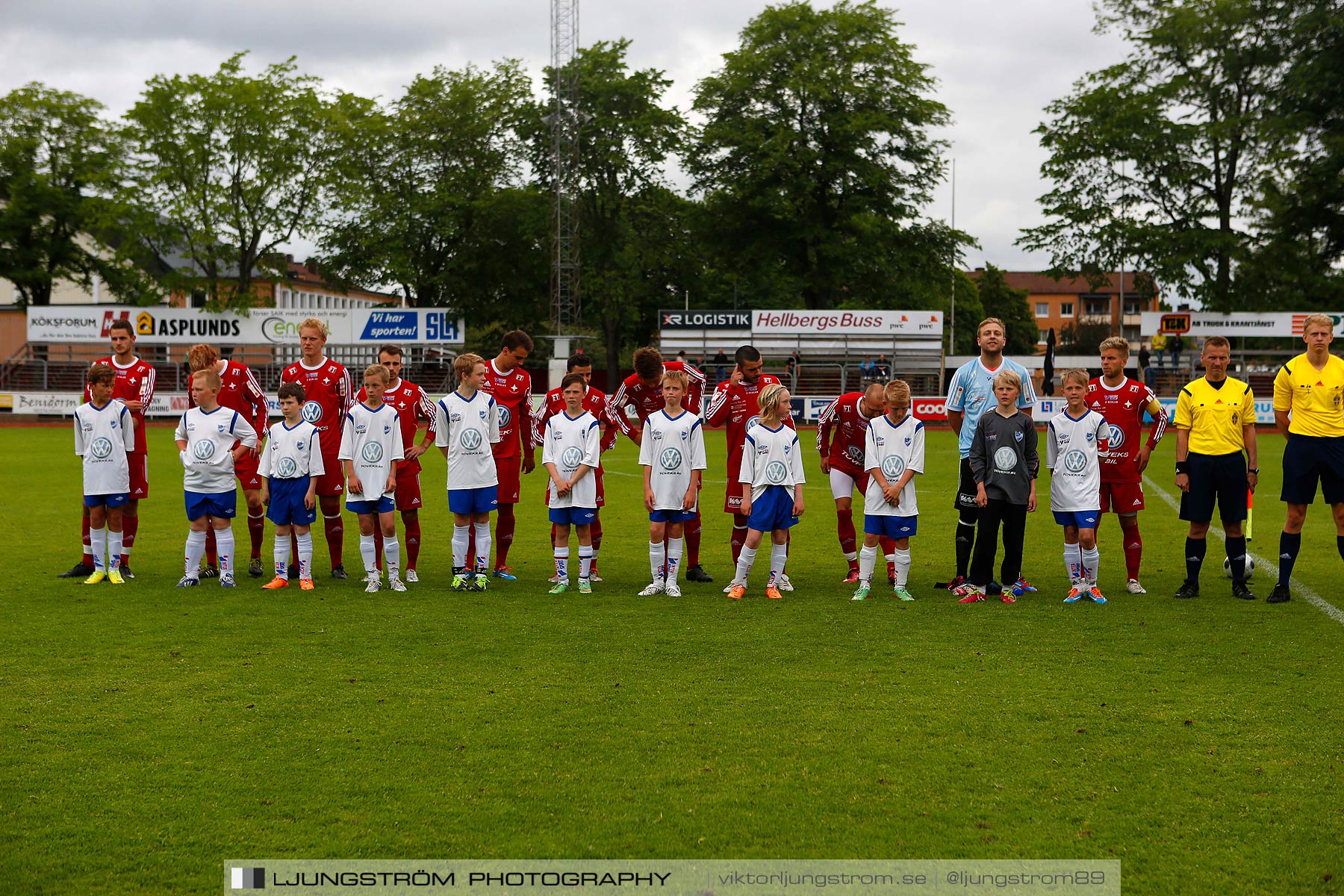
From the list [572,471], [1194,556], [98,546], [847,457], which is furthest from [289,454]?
[1194,556]

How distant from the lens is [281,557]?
9.18 metres

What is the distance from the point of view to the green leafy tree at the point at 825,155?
43719 millimetres

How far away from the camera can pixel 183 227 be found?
45.5 m

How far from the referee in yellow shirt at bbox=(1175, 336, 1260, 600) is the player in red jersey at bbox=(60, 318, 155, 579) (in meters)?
8.70

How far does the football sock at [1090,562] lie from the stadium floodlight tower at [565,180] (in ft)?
113

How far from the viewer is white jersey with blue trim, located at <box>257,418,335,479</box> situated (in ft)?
29.7

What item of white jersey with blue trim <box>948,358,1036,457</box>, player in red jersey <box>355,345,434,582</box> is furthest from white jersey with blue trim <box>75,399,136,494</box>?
white jersey with blue trim <box>948,358,1036,457</box>

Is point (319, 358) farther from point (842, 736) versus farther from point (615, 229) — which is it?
point (615, 229)

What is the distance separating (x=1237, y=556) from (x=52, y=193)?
52669 mm

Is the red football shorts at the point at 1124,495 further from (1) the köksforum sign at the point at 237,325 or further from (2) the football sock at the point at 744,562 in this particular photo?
(1) the köksforum sign at the point at 237,325

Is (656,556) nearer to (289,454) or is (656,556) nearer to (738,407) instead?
(738,407)

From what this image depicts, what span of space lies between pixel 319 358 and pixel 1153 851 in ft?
25.5

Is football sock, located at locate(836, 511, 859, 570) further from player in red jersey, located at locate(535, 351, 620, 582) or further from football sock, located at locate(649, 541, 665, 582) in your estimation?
player in red jersey, located at locate(535, 351, 620, 582)

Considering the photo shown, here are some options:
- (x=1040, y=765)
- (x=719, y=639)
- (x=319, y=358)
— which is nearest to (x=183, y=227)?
(x=319, y=358)
